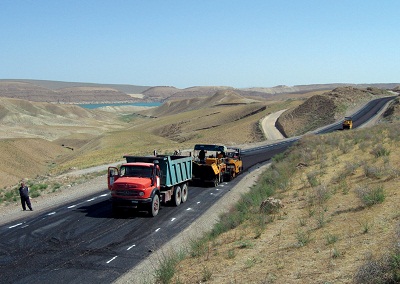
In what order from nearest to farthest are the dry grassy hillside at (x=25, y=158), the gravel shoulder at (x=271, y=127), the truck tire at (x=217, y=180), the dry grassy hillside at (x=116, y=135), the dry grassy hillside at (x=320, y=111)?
the truck tire at (x=217, y=180) → the dry grassy hillside at (x=25, y=158) → the dry grassy hillside at (x=116, y=135) → the gravel shoulder at (x=271, y=127) → the dry grassy hillside at (x=320, y=111)

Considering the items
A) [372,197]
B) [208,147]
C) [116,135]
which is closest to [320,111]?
[116,135]

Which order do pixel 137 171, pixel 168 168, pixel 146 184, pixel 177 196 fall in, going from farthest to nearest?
pixel 177 196
pixel 168 168
pixel 137 171
pixel 146 184

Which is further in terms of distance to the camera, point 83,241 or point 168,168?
point 168,168

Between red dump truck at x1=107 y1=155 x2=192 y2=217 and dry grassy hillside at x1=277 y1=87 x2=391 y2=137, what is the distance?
181 ft

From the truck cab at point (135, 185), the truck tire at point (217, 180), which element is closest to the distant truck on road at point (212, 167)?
the truck tire at point (217, 180)

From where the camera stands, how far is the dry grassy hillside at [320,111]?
272 ft

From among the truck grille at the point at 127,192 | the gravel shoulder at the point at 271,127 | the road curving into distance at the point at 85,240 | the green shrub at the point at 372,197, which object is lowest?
the gravel shoulder at the point at 271,127

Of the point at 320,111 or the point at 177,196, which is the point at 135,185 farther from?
the point at 320,111

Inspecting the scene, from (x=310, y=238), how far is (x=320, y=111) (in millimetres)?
83714

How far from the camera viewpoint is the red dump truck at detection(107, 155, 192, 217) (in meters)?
20.1

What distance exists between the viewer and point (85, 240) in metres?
16.9

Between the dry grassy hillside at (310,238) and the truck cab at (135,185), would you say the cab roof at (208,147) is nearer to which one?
the dry grassy hillside at (310,238)

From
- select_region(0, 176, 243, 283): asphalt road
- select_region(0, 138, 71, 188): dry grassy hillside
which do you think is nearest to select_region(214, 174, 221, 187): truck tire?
select_region(0, 176, 243, 283): asphalt road

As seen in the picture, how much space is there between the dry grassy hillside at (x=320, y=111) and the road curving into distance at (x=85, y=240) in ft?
188
